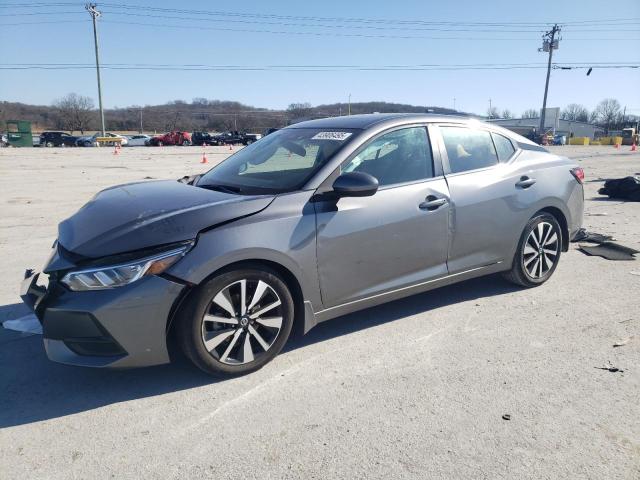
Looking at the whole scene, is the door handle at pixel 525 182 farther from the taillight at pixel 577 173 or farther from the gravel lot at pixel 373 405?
the gravel lot at pixel 373 405

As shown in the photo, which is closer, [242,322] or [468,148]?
[242,322]

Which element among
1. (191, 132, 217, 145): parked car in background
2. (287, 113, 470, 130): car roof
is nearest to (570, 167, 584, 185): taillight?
(287, 113, 470, 130): car roof

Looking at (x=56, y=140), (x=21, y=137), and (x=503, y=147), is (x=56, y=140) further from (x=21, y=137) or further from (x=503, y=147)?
(x=503, y=147)

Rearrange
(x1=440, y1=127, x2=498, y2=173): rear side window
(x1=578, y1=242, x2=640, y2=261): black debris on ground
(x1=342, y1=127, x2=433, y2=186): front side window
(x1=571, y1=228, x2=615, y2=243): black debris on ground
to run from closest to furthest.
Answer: (x1=342, y1=127, x2=433, y2=186): front side window
(x1=440, y1=127, x2=498, y2=173): rear side window
(x1=578, y1=242, x2=640, y2=261): black debris on ground
(x1=571, y1=228, x2=615, y2=243): black debris on ground

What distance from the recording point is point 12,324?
3.29 meters

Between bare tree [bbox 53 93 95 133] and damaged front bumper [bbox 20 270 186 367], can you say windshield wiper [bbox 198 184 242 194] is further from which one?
bare tree [bbox 53 93 95 133]

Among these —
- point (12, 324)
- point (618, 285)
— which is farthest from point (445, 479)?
point (618, 285)

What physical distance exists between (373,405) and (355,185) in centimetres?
143

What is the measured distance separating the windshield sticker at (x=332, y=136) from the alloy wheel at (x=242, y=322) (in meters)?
1.36

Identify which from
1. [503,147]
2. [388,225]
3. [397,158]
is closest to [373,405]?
Answer: [388,225]

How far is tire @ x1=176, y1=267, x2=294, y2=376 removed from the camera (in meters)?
2.99

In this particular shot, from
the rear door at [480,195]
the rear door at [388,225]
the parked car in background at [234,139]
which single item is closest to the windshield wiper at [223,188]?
the rear door at [388,225]

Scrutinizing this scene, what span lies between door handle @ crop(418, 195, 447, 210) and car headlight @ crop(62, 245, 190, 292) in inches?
78.9

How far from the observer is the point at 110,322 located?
9.13ft
